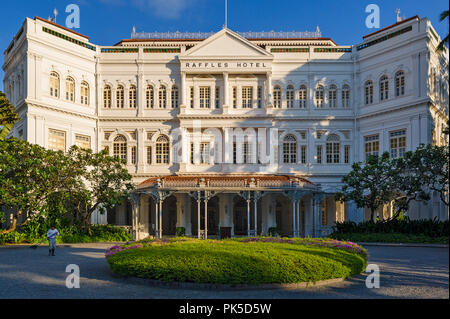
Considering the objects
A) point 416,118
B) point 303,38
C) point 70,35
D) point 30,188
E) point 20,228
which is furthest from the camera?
point 303,38

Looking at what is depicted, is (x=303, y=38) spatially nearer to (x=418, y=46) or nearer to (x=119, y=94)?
(x=418, y=46)

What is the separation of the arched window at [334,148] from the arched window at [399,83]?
5815 millimetres

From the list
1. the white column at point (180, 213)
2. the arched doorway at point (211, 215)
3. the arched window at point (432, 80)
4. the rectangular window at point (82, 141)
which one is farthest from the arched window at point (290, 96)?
the rectangular window at point (82, 141)

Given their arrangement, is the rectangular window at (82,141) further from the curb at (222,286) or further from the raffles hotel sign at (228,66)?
the curb at (222,286)

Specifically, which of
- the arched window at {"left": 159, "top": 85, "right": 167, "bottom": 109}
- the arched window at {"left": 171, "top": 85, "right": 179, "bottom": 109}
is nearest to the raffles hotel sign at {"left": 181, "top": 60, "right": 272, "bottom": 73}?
the arched window at {"left": 171, "top": 85, "right": 179, "bottom": 109}

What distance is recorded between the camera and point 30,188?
84.8 ft

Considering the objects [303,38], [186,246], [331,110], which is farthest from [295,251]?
[303,38]

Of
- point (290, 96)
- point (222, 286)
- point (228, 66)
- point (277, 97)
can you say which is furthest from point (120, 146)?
point (222, 286)

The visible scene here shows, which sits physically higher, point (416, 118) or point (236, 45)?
point (236, 45)

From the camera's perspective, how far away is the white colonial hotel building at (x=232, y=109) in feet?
111

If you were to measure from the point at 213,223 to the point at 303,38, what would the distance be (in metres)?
A: 18.5

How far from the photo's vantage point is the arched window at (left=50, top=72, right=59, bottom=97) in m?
33.6

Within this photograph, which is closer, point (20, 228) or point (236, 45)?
point (20, 228)

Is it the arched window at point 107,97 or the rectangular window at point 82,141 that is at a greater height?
the arched window at point 107,97
